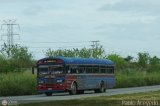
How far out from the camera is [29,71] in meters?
76.6

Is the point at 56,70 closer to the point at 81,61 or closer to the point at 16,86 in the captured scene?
the point at 81,61

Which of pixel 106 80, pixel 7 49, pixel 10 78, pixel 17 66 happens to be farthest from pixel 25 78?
pixel 7 49

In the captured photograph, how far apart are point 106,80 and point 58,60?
860cm

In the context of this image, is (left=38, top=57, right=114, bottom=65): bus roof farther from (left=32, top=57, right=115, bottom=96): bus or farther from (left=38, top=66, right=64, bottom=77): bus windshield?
(left=38, top=66, right=64, bottom=77): bus windshield

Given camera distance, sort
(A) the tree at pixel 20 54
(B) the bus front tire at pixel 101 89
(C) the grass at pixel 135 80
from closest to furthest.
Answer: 1. (B) the bus front tire at pixel 101 89
2. (C) the grass at pixel 135 80
3. (A) the tree at pixel 20 54

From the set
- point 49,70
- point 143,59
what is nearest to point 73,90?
point 49,70

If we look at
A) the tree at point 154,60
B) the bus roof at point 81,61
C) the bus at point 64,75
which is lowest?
the bus at point 64,75

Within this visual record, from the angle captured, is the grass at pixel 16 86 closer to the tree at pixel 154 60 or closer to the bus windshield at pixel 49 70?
the bus windshield at pixel 49 70

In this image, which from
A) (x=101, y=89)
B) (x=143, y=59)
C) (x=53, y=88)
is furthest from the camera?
(x=143, y=59)

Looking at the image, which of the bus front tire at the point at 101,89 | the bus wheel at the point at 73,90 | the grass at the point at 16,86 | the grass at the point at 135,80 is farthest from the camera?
the grass at the point at 135,80

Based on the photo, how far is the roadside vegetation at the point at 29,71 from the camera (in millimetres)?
55688

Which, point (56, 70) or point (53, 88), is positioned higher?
point (56, 70)

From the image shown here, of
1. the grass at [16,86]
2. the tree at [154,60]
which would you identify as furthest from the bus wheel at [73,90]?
the tree at [154,60]

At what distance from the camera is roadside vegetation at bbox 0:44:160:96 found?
5569 cm
